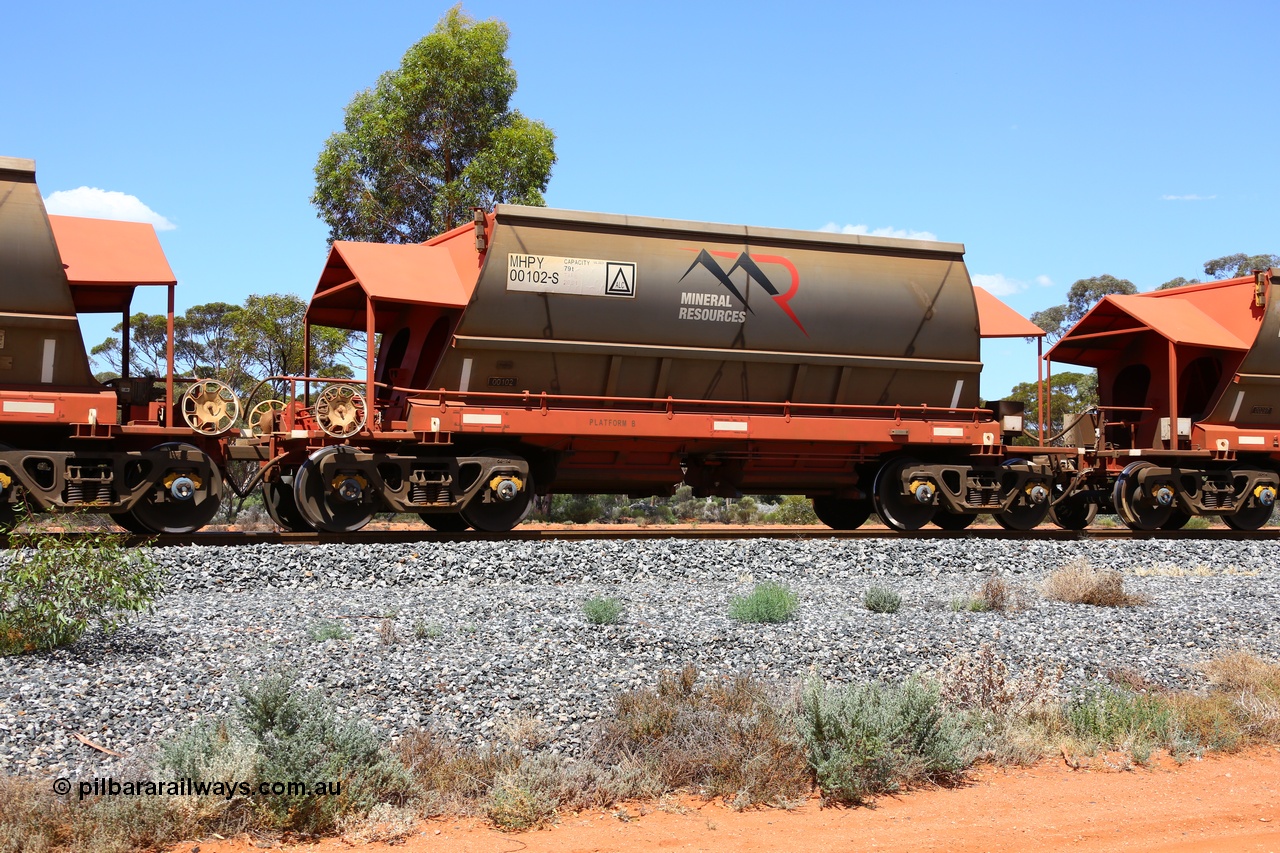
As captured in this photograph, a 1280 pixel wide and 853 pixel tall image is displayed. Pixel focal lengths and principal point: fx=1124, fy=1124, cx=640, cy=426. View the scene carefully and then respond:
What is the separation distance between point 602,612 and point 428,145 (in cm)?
2230

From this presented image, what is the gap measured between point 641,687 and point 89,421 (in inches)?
313

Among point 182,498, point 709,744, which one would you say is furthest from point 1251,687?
point 182,498

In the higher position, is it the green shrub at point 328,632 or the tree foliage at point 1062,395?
the tree foliage at point 1062,395

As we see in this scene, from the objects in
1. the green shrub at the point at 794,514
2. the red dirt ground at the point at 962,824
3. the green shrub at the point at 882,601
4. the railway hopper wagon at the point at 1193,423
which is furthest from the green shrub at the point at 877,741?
the green shrub at the point at 794,514

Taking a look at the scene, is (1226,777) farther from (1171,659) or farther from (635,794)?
(635,794)

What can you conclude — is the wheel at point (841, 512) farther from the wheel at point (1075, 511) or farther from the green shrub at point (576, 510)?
the green shrub at point (576, 510)

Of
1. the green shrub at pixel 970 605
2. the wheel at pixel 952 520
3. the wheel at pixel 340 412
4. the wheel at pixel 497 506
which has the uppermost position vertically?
the wheel at pixel 340 412

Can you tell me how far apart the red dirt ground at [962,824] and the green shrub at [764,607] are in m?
2.69

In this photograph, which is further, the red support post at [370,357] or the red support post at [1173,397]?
the red support post at [1173,397]

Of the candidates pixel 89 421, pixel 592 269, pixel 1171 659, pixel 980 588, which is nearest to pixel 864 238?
pixel 592 269

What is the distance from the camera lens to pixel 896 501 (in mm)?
15625

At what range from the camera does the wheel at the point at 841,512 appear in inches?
677

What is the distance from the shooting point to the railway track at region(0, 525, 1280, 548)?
12344mm

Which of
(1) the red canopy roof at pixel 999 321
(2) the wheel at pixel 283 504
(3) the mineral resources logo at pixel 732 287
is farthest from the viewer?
(1) the red canopy roof at pixel 999 321
